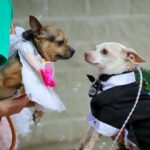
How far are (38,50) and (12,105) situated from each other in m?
0.30

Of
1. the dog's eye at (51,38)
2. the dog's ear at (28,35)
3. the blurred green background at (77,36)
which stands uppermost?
the dog's ear at (28,35)

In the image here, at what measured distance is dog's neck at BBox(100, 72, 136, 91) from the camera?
1.71 metres

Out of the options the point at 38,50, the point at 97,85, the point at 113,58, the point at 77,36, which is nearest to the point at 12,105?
the point at 38,50

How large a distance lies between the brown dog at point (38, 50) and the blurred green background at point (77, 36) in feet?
2.03

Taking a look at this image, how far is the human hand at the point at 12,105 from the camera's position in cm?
146

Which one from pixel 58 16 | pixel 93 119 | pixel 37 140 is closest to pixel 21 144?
pixel 37 140

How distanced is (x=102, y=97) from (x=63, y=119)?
2.82ft

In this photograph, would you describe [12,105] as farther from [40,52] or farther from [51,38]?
[51,38]

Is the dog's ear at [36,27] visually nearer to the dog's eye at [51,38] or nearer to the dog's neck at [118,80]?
the dog's eye at [51,38]

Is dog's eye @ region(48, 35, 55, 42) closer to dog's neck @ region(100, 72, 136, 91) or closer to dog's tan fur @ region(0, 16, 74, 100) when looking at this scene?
dog's tan fur @ region(0, 16, 74, 100)

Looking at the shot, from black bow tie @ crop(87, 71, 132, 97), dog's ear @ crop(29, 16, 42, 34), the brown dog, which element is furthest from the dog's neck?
dog's ear @ crop(29, 16, 42, 34)

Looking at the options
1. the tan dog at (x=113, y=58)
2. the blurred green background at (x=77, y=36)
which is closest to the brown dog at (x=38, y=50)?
the tan dog at (x=113, y=58)

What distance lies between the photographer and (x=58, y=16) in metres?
2.46

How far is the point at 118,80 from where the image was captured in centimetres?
173
